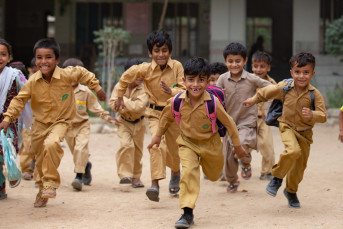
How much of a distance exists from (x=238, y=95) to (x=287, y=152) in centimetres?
137

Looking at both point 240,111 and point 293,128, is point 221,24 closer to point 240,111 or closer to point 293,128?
point 240,111

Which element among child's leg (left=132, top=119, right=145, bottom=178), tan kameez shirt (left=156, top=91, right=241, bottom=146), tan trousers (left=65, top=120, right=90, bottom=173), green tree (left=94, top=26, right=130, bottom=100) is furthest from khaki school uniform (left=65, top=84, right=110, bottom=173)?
green tree (left=94, top=26, right=130, bottom=100)

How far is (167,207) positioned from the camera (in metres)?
6.43

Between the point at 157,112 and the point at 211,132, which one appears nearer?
the point at 211,132

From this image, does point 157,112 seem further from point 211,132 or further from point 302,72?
point 302,72

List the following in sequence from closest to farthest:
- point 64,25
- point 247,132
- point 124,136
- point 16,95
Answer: point 16,95, point 247,132, point 124,136, point 64,25

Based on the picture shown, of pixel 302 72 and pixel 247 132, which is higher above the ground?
pixel 302 72

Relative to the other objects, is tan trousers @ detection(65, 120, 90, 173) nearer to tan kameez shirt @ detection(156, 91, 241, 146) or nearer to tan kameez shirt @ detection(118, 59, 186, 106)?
tan kameez shirt @ detection(118, 59, 186, 106)

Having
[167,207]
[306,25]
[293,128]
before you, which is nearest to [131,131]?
[167,207]

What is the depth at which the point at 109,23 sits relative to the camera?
1590cm

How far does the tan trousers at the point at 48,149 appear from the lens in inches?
238

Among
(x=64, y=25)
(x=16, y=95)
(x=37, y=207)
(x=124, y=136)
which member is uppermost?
(x=64, y=25)

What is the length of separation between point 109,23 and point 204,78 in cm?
1064

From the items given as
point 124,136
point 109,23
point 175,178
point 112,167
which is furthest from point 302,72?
point 109,23
